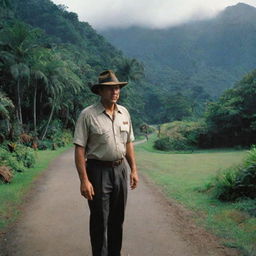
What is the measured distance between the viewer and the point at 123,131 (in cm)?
377

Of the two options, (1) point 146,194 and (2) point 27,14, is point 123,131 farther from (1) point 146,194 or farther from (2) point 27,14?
(2) point 27,14

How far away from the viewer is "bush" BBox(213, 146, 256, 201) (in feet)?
22.9

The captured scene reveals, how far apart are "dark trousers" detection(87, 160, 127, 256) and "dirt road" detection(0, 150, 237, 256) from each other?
797 mm

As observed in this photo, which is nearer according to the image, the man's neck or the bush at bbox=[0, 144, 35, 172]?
the man's neck

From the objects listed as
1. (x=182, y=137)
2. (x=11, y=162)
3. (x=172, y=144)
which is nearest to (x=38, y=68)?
(x=172, y=144)

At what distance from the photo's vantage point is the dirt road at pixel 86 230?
450 cm

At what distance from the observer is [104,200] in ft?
11.9

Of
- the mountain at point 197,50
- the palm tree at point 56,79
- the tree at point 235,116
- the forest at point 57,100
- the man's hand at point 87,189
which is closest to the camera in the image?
the man's hand at point 87,189

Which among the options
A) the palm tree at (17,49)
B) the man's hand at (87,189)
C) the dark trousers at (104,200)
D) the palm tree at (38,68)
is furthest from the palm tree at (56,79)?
the man's hand at (87,189)

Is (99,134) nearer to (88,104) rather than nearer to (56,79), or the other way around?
(56,79)

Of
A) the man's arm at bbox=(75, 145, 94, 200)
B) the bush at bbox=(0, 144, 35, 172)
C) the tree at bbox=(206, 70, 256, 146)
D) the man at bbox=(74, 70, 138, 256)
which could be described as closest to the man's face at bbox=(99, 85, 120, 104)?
the man at bbox=(74, 70, 138, 256)

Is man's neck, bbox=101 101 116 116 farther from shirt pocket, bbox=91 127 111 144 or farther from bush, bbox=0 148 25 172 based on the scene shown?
bush, bbox=0 148 25 172

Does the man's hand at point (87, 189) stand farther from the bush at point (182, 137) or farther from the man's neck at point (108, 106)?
the bush at point (182, 137)

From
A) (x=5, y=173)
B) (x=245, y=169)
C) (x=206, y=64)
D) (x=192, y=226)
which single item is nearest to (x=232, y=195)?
(x=245, y=169)
